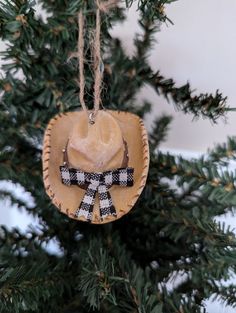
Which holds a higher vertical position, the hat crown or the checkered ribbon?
the hat crown

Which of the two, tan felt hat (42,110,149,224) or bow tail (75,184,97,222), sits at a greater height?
tan felt hat (42,110,149,224)

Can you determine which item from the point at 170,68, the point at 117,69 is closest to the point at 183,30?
the point at 170,68

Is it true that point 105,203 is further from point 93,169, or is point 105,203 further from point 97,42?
point 97,42

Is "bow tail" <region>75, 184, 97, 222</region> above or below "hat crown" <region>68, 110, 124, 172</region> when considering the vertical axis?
below

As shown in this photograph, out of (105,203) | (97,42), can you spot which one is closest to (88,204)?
(105,203)

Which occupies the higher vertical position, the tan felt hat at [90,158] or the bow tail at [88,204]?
the tan felt hat at [90,158]

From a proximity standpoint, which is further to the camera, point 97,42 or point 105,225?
point 105,225
